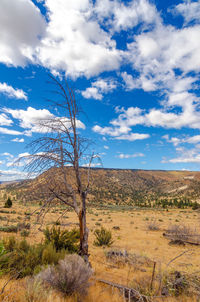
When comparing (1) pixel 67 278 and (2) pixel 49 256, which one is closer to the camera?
(1) pixel 67 278

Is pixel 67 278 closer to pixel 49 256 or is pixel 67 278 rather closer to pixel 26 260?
pixel 49 256

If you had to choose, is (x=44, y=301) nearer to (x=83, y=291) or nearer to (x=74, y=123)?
(x=83, y=291)

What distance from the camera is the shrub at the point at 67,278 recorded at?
12.8 feet

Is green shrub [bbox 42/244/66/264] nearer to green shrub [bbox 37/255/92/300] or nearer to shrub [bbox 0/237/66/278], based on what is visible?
shrub [bbox 0/237/66/278]

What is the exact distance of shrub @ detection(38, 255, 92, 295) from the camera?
391cm

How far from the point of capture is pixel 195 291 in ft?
13.5

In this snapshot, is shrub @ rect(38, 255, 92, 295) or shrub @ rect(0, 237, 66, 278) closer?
shrub @ rect(38, 255, 92, 295)

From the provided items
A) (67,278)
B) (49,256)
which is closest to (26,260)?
(49,256)

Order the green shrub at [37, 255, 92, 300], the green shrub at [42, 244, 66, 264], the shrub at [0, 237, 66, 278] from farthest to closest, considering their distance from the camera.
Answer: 1. the green shrub at [42, 244, 66, 264]
2. the shrub at [0, 237, 66, 278]
3. the green shrub at [37, 255, 92, 300]

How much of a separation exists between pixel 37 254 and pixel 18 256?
51cm

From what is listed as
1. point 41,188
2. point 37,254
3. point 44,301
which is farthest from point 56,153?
point 44,301

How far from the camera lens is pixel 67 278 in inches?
156

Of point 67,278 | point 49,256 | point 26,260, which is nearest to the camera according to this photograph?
point 67,278

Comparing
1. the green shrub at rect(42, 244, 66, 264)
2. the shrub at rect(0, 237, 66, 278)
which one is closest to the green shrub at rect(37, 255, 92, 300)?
the shrub at rect(0, 237, 66, 278)
